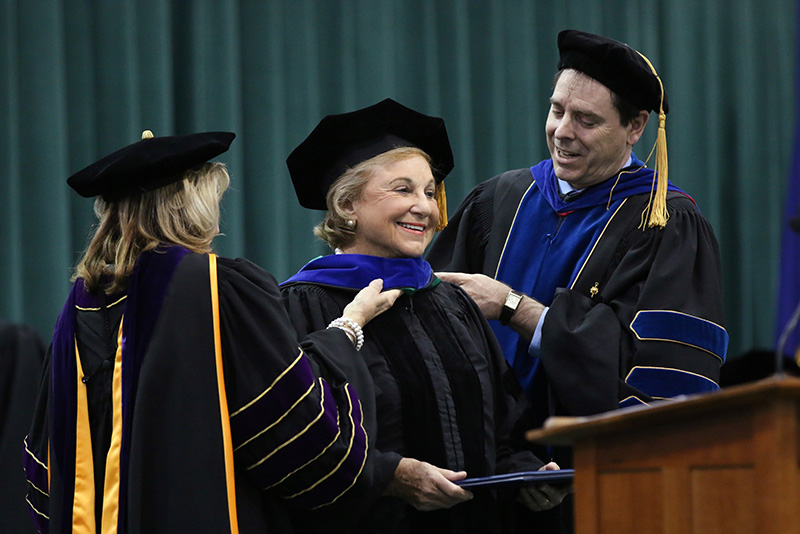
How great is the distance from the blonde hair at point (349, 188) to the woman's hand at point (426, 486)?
2.21 ft

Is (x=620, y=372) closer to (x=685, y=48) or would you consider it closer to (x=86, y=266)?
(x=86, y=266)

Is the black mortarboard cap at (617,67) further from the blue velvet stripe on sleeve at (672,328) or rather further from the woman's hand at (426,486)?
the woman's hand at (426,486)

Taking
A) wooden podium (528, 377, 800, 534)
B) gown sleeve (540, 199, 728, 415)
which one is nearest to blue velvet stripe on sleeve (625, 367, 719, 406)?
gown sleeve (540, 199, 728, 415)

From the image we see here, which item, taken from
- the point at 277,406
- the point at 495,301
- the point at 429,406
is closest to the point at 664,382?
the point at 495,301

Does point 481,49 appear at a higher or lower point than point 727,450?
higher

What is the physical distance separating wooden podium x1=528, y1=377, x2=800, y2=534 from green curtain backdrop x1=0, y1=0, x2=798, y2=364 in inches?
118

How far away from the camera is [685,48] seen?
5504mm

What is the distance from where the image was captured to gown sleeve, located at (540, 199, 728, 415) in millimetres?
2873

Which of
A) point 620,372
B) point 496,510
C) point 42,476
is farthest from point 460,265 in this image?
point 42,476

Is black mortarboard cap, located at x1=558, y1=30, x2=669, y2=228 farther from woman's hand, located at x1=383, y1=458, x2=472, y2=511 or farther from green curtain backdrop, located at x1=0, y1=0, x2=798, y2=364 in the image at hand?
green curtain backdrop, located at x1=0, y1=0, x2=798, y2=364

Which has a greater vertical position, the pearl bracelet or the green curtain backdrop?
the green curtain backdrop

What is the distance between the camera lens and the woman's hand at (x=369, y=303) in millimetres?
2541

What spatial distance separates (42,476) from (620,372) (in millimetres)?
1605

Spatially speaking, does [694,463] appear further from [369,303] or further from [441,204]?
[441,204]
